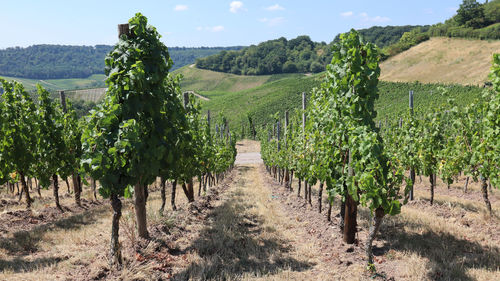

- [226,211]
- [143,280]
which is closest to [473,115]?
[226,211]

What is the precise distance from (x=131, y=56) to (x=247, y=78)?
140 metres

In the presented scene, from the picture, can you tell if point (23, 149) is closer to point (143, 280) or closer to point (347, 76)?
point (143, 280)

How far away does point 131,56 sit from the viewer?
5.32m

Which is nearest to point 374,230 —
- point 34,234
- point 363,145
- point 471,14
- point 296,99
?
point 363,145

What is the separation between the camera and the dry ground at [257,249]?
491 cm

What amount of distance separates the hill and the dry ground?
181 feet

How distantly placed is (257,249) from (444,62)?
77286 mm

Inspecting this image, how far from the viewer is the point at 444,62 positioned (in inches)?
2630

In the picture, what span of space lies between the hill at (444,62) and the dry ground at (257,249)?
55.2m

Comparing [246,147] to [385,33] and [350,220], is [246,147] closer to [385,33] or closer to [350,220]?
[350,220]

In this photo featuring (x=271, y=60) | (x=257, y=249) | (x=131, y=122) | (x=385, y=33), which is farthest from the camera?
(x=385, y=33)

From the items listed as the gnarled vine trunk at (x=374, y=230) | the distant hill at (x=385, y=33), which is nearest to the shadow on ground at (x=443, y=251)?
the gnarled vine trunk at (x=374, y=230)

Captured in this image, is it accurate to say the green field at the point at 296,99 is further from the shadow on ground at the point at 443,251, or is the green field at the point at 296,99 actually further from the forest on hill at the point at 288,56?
the forest on hill at the point at 288,56

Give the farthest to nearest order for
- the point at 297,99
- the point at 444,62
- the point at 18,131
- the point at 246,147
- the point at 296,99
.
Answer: the point at 296,99 → the point at 297,99 → the point at 444,62 → the point at 246,147 → the point at 18,131
